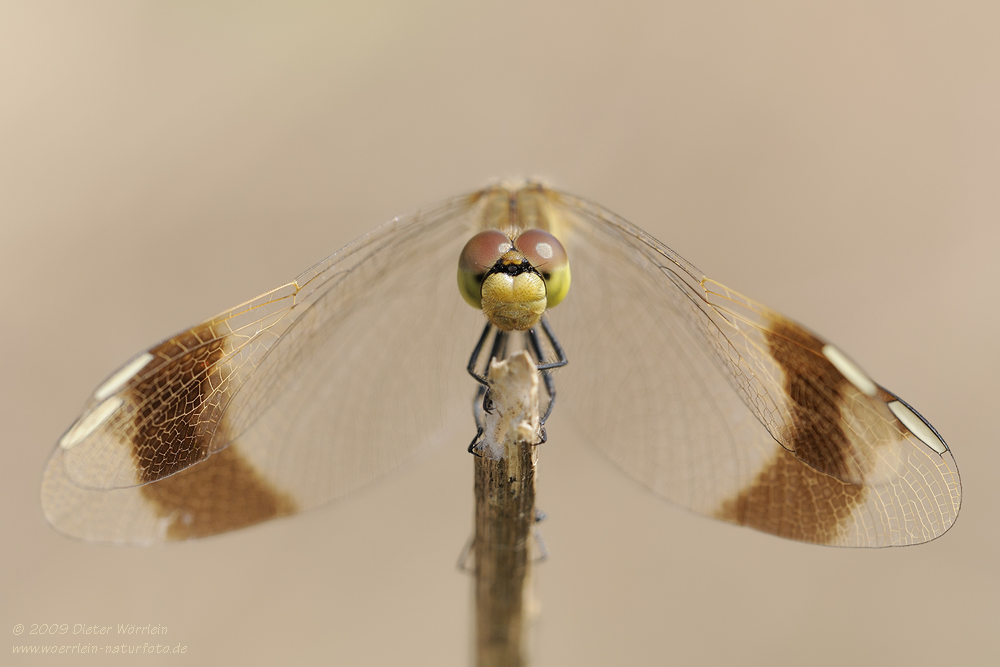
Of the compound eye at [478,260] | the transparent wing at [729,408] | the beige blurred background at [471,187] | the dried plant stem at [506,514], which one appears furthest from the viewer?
the beige blurred background at [471,187]

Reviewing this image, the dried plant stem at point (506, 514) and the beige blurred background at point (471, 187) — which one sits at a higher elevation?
the beige blurred background at point (471, 187)

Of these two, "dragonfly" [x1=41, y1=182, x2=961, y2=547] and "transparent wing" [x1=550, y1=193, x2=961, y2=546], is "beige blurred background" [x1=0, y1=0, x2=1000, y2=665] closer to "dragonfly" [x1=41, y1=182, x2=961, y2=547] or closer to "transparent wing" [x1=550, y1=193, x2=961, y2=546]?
"transparent wing" [x1=550, y1=193, x2=961, y2=546]

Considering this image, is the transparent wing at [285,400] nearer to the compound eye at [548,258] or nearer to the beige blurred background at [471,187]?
the compound eye at [548,258]

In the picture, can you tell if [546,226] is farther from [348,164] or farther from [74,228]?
[74,228]

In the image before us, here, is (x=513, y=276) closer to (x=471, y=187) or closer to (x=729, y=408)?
(x=729, y=408)

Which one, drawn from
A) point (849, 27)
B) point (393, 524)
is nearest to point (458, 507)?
point (393, 524)

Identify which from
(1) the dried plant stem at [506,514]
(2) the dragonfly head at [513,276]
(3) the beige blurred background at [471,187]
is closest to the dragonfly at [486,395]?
(2) the dragonfly head at [513,276]
